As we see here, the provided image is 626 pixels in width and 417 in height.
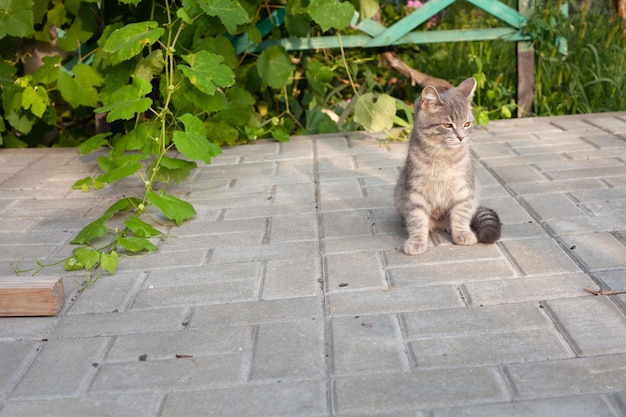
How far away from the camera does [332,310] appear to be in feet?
9.62

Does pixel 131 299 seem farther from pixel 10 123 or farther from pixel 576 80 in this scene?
pixel 576 80

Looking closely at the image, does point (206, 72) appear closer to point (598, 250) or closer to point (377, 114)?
point (377, 114)

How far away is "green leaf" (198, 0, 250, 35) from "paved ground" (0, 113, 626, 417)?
1.01 meters

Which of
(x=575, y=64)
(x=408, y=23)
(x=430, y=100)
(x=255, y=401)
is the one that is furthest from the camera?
(x=575, y=64)

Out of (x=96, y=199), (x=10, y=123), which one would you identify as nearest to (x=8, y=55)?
(x=10, y=123)

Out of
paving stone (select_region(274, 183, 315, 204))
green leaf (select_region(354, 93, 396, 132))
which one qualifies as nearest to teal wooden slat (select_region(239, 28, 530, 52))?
green leaf (select_region(354, 93, 396, 132))

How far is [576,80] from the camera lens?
20.4 ft

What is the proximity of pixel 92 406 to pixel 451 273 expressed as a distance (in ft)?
5.28

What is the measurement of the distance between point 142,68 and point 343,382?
3.26 m

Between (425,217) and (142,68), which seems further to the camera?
(142,68)

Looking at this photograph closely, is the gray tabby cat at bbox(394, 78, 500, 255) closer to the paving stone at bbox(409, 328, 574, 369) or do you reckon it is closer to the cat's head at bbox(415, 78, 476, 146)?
the cat's head at bbox(415, 78, 476, 146)

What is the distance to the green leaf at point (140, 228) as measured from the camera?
12.4 ft

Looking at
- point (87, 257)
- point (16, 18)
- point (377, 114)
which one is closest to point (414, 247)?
point (87, 257)

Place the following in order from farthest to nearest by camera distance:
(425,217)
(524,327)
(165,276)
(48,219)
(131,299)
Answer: (48,219), (425,217), (165,276), (131,299), (524,327)
